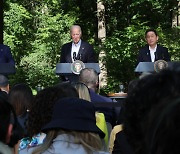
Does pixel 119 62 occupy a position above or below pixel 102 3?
below

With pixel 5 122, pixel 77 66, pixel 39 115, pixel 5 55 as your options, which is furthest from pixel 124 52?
pixel 5 122

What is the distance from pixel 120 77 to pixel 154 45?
12865 mm

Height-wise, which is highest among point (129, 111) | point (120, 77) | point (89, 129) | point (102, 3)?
point (102, 3)

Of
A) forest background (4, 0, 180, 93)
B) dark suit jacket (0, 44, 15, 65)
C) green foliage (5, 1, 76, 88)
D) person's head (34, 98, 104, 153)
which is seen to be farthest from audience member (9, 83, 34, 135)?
green foliage (5, 1, 76, 88)

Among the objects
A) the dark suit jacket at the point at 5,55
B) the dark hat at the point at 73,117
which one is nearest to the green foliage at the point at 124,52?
the dark suit jacket at the point at 5,55

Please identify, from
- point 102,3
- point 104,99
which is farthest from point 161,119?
point 102,3

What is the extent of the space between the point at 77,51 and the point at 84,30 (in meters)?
18.2

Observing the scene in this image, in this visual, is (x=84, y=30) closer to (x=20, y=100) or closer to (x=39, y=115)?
(x=20, y=100)

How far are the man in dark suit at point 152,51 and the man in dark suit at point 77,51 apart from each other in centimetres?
94

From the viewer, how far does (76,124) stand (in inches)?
110

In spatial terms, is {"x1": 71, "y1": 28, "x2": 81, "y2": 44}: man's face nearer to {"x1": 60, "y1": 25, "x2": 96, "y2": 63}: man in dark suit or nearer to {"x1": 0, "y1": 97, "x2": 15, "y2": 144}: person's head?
{"x1": 60, "y1": 25, "x2": 96, "y2": 63}: man in dark suit

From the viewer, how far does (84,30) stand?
27.8 metres

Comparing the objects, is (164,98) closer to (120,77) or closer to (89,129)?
(89,129)

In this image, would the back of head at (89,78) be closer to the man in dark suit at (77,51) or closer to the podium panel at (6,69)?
the podium panel at (6,69)
